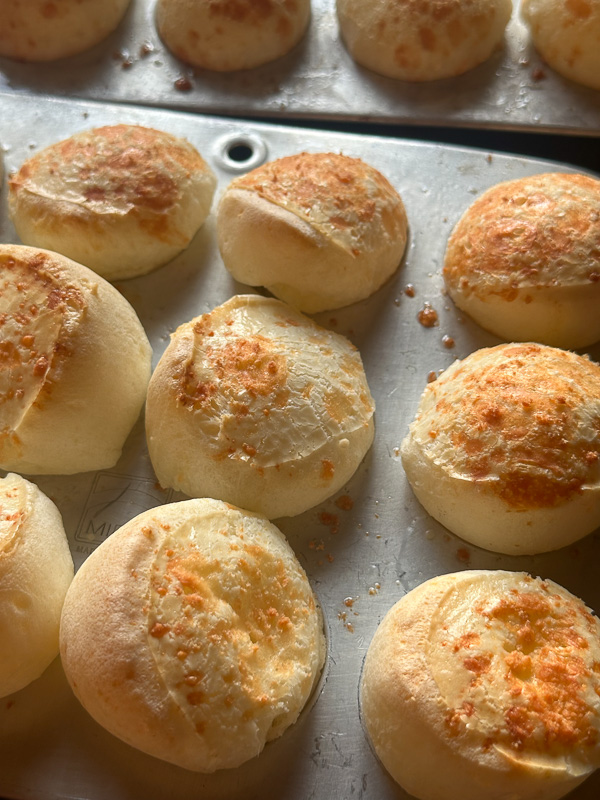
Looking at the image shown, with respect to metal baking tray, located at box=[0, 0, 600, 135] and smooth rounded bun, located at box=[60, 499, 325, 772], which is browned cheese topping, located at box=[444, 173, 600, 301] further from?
smooth rounded bun, located at box=[60, 499, 325, 772]

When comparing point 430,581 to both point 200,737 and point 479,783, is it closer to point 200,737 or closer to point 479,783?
point 479,783

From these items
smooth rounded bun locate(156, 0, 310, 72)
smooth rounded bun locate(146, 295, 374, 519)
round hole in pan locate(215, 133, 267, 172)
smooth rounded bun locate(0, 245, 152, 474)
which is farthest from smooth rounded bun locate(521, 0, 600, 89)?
smooth rounded bun locate(0, 245, 152, 474)

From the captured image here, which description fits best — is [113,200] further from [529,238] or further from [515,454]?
[515,454]

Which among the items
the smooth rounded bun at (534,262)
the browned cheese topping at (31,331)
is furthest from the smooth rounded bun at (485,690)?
the browned cheese topping at (31,331)

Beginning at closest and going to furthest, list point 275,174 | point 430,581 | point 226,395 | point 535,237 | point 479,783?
point 479,783, point 430,581, point 226,395, point 535,237, point 275,174

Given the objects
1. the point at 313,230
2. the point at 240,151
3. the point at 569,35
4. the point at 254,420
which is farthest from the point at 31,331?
the point at 569,35

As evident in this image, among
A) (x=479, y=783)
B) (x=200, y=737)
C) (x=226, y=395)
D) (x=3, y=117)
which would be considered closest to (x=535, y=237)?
(x=226, y=395)
